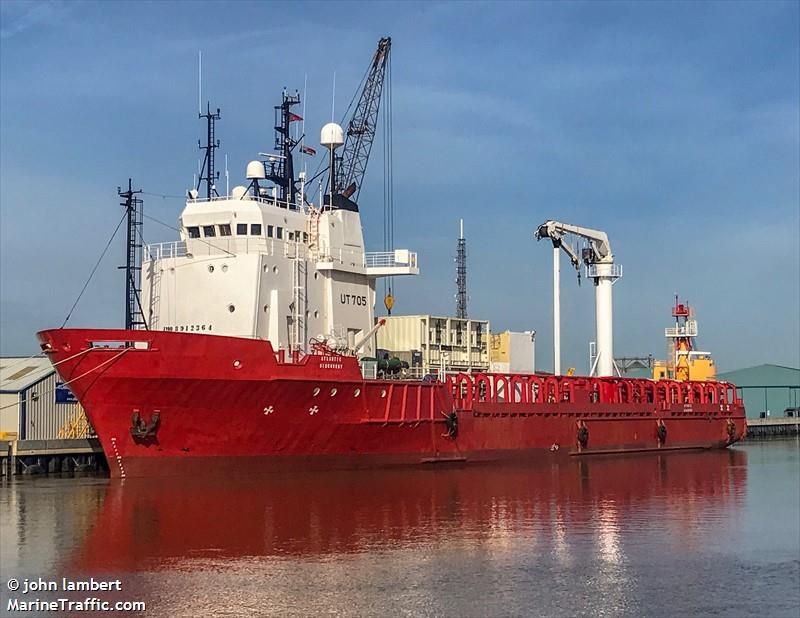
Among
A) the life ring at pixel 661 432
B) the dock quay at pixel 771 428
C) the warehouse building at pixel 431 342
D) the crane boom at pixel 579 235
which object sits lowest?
the dock quay at pixel 771 428

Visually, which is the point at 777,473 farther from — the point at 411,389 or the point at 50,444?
the point at 50,444

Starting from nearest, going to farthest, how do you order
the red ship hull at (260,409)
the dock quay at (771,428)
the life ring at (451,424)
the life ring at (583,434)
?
the red ship hull at (260,409)
the life ring at (451,424)
the life ring at (583,434)
the dock quay at (771,428)

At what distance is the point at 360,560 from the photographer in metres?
19.7

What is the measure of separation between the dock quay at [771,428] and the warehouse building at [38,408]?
5010 centimetres

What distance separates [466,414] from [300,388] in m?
8.11

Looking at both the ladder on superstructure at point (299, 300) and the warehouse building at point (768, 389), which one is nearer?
the ladder on superstructure at point (299, 300)

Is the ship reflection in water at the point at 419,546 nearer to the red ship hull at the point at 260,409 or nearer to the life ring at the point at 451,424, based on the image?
the red ship hull at the point at 260,409

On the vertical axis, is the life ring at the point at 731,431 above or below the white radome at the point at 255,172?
below

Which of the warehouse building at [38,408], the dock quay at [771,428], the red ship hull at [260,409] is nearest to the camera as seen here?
the red ship hull at [260,409]

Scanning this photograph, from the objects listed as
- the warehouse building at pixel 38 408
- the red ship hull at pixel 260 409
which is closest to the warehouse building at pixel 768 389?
the red ship hull at pixel 260 409

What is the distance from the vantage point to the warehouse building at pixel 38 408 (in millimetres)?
37719

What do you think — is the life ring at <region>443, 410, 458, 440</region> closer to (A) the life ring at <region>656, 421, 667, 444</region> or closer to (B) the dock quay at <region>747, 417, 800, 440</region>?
(A) the life ring at <region>656, 421, 667, 444</region>

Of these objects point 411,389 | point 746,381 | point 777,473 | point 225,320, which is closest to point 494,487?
point 411,389
